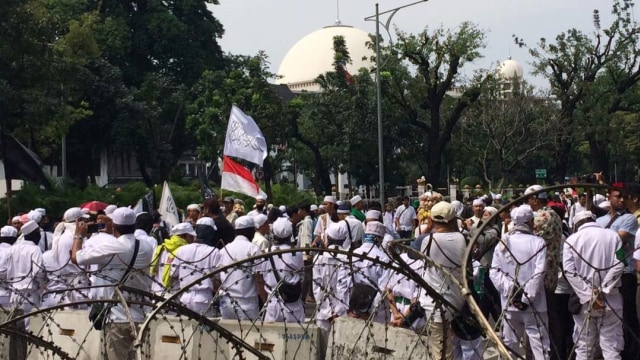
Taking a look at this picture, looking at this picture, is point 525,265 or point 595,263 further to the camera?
point 525,265

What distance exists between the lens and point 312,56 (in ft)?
318

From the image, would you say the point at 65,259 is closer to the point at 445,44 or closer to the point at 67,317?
the point at 67,317

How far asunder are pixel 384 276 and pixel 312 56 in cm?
8852

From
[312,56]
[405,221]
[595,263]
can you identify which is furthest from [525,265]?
[312,56]

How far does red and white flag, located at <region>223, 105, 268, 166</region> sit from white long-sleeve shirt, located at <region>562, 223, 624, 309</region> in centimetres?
1000

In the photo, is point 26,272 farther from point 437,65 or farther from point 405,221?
point 437,65

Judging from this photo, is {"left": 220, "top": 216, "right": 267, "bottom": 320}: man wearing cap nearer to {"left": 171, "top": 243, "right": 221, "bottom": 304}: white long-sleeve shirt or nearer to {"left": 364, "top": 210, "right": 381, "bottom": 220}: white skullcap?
{"left": 171, "top": 243, "right": 221, "bottom": 304}: white long-sleeve shirt

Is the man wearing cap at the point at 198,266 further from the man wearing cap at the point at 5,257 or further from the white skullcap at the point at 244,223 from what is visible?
the man wearing cap at the point at 5,257

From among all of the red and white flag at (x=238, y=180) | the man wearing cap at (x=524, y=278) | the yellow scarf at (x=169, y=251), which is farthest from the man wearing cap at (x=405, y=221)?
the man wearing cap at (x=524, y=278)

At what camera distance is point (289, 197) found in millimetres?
27781

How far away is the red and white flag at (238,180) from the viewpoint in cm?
1684

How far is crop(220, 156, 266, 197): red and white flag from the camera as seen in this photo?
16.8 metres

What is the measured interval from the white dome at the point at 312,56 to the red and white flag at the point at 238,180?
246 ft

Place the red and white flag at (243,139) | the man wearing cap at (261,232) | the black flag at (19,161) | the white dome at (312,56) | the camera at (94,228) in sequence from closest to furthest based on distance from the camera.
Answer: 1. the man wearing cap at (261,232)
2. the camera at (94,228)
3. the red and white flag at (243,139)
4. the black flag at (19,161)
5. the white dome at (312,56)
